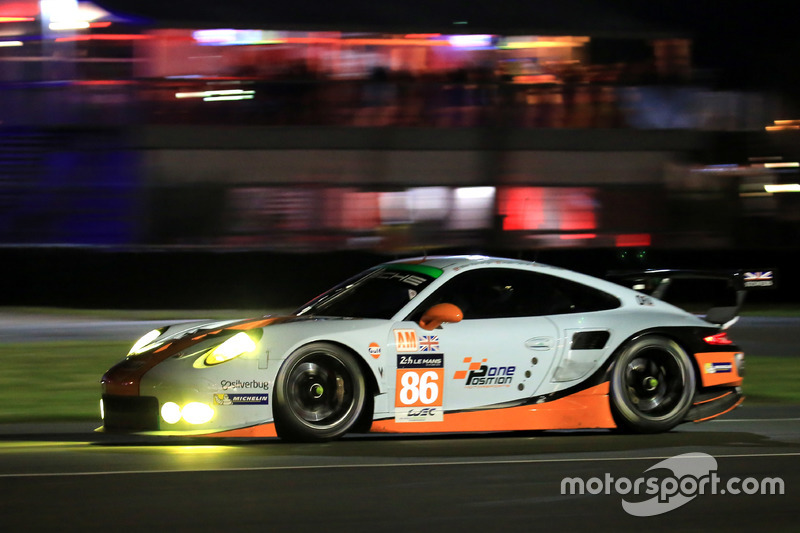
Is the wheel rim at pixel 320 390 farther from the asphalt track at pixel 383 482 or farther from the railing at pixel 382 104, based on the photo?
the railing at pixel 382 104

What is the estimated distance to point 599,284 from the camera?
854 centimetres

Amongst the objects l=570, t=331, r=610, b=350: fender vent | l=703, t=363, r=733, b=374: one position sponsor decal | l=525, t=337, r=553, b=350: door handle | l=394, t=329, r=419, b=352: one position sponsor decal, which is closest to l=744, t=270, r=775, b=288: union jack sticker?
l=703, t=363, r=733, b=374: one position sponsor decal

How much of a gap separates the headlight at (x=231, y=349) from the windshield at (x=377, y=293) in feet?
2.98

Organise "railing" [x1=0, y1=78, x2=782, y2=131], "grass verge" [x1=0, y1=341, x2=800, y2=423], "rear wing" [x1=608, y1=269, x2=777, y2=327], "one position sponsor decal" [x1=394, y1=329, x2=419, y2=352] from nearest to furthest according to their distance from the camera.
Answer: "one position sponsor decal" [x1=394, y1=329, x2=419, y2=352]
"rear wing" [x1=608, y1=269, x2=777, y2=327]
"grass verge" [x1=0, y1=341, x2=800, y2=423]
"railing" [x1=0, y1=78, x2=782, y2=131]

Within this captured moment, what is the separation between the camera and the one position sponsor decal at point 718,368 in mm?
8320

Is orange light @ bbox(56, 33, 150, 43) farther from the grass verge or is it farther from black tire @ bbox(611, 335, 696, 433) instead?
black tire @ bbox(611, 335, 696, 433)

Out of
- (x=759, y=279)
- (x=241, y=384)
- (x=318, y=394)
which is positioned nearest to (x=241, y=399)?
(x=241, y=384)

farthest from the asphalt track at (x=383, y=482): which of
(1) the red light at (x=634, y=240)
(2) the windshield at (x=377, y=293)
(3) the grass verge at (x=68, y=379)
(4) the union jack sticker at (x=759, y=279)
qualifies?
(1) the red light at (x=634, y=240)

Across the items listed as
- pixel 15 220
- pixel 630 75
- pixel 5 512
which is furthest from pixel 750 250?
pixel 5 512

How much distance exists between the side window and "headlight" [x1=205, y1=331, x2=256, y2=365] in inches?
47.9

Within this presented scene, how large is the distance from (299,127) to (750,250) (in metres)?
10.8

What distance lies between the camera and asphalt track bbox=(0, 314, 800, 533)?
5.34m

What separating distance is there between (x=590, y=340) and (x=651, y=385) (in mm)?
551

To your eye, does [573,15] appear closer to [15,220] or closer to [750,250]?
[750,250]
